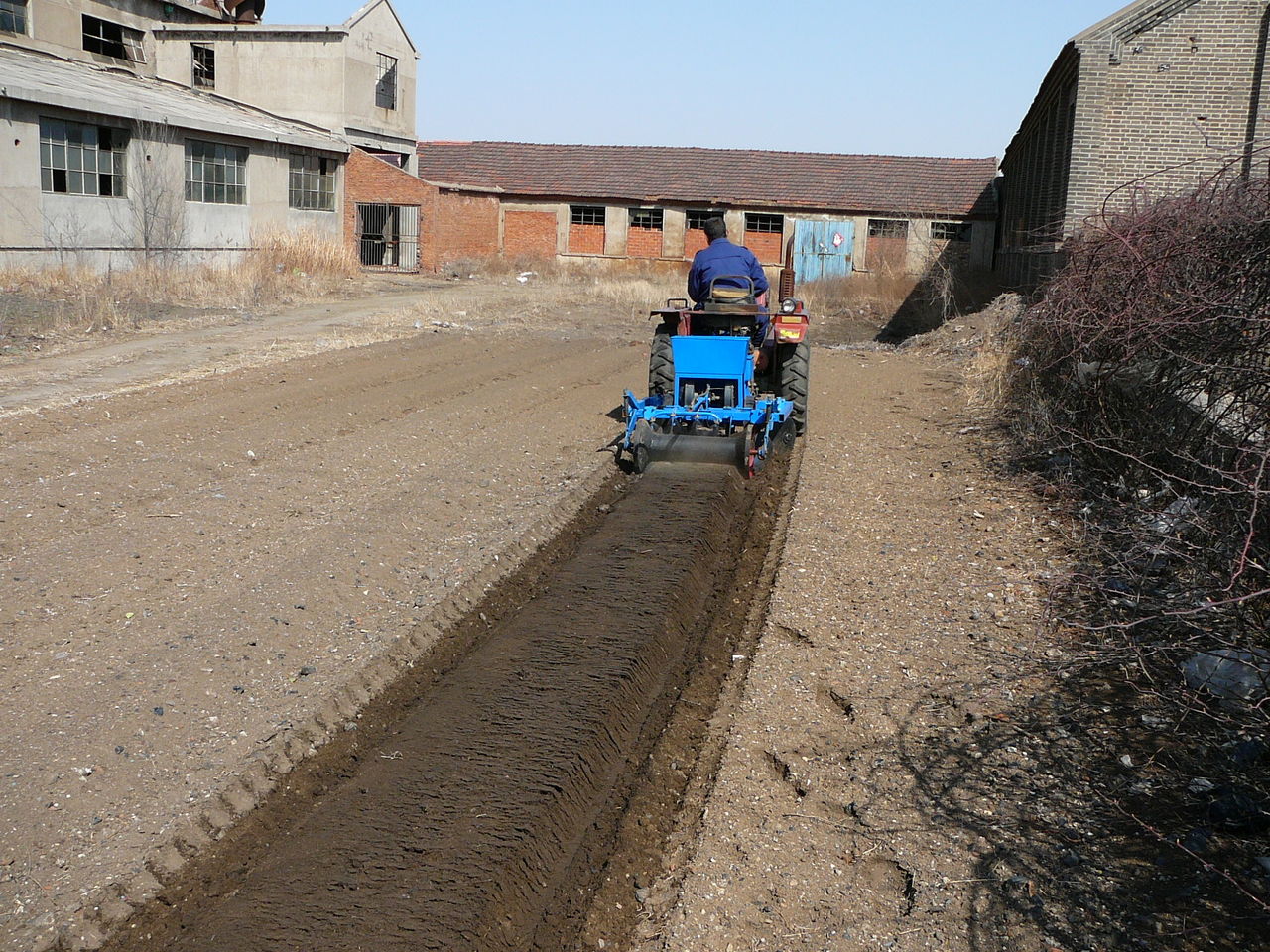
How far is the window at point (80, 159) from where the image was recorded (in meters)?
21.6

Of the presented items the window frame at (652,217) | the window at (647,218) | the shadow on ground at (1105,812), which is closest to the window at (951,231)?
the window frame at (652,217)

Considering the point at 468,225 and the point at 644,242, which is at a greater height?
the point at 468,225

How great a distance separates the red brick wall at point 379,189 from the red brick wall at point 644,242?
6715 mm

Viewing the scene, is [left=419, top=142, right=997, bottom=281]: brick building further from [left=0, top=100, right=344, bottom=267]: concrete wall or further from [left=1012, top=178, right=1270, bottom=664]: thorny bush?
[left=1012, top=178, right=1270, bottom=664]: thorny bush

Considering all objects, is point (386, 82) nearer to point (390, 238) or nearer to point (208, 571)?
point (390, 238)

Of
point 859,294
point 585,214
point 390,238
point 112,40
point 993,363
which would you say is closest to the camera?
point 993,363

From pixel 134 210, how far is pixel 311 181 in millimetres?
7106

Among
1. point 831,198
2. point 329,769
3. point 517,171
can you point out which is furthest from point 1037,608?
point 517,171

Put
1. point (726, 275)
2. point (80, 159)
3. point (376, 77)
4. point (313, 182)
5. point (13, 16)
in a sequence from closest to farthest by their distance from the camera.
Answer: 1. point (726, 275)
2. point (80, 159)
3. point (13, 16)
4. point (313, 182)
5. point (376, 77)

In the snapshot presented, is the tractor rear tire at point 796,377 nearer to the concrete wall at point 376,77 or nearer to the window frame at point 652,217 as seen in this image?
the concrete wall at point 376,77

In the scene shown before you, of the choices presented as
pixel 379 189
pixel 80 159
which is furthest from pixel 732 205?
pixel 80 159

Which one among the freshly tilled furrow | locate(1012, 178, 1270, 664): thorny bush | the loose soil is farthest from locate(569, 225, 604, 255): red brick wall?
the freshly tilled furrow

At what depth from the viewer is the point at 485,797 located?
14.4 feet

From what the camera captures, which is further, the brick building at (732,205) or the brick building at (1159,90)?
the brick building at (732,205)
